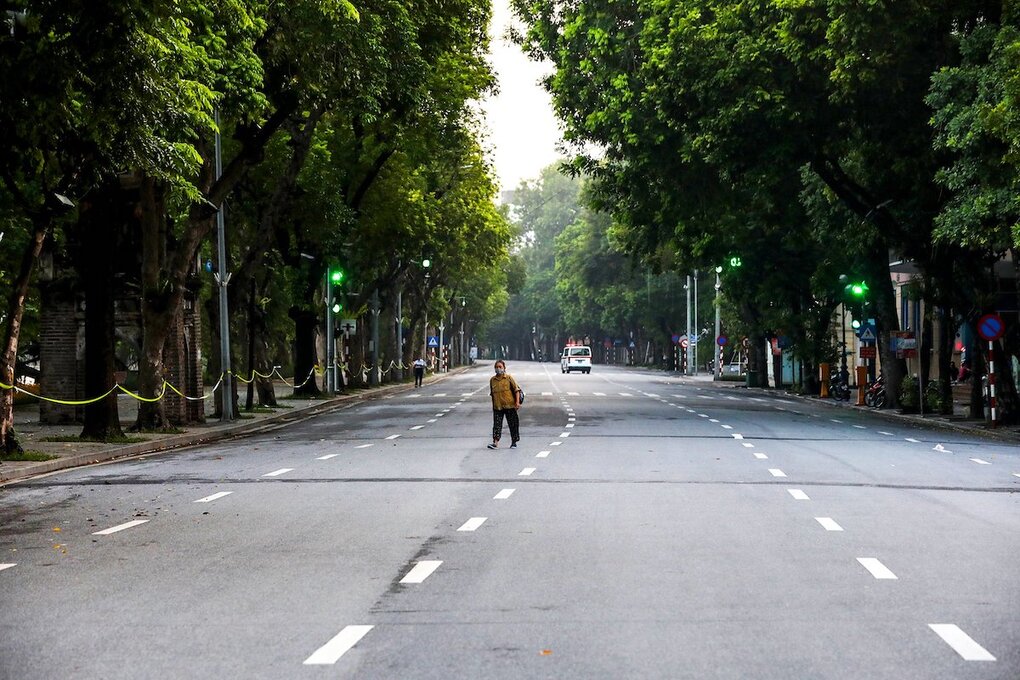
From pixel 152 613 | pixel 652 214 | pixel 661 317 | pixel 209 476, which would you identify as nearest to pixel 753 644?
pixel 152 613

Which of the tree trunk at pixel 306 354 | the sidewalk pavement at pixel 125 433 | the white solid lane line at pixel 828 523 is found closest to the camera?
the white solid lane line at pixel 828 523

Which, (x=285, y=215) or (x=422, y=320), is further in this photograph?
(x=422, y=320)

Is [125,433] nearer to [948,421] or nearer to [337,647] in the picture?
[948,421]

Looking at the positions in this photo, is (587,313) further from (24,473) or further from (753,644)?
(753,644)

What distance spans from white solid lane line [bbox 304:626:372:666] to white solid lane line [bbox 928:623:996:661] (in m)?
3.11

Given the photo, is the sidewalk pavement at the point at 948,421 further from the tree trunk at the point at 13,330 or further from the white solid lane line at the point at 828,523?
the tree trunk at the point at 13,330

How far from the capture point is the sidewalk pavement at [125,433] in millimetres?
20703

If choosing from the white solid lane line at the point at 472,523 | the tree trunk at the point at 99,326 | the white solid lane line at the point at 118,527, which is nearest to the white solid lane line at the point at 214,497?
the white solid lane line at the point at 118,527

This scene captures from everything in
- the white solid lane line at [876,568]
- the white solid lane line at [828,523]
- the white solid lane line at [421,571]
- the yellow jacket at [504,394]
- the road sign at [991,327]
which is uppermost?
the road sign at [991,327]

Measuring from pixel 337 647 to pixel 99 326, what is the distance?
19625 millimetres

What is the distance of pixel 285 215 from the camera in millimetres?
43000

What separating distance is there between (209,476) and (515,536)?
7.89 meters

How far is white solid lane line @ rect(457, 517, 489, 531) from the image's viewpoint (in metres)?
12.4

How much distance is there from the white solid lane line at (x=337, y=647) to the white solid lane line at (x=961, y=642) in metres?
3.11
